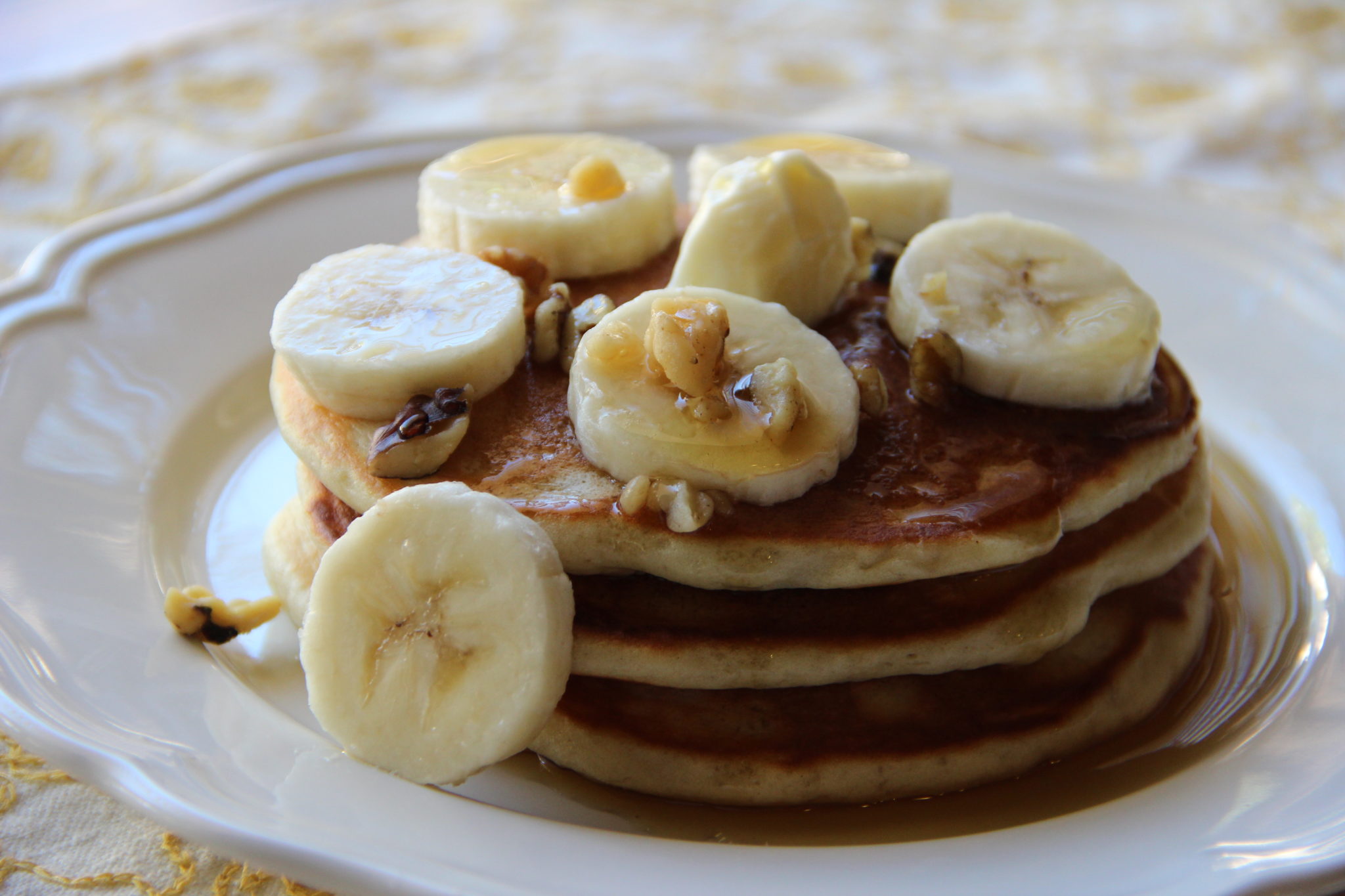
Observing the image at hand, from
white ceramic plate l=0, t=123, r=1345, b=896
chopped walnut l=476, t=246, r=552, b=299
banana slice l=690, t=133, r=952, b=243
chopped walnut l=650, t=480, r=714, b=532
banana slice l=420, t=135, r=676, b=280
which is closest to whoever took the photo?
white ceramic plate l=0, t=123, r=1345, b=896

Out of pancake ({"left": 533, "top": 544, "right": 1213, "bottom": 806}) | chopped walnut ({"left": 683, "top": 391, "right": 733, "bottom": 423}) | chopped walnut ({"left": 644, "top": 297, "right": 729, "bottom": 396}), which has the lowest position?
pancake ({"left": 533, "top": 544, "right": 1213, "bottom": 806})

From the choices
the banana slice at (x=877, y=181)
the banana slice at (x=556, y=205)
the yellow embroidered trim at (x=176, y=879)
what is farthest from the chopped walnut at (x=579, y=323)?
the yellow embroidered trim at (x=176, y=879)

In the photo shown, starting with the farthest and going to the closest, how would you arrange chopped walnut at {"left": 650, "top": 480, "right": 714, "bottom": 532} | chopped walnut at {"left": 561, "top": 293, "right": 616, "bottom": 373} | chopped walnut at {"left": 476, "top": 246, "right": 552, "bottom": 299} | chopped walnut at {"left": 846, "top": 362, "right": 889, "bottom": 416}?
chopped walnut at {"left": 476, "top": 246, "right": 552, "bottom": 299} < chopped walnut at {"left": 561, "top": 293, "right": 616, "bottom": 373} < chopped walnut at {"left": 846, "top": 362, "right": 889, "bottom": 416} < chopped walnut at {"left": 650, "top": 480, "right": 714, "bottom": 532}

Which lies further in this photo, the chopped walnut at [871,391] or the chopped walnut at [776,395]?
the chopped walnut at [871,391]

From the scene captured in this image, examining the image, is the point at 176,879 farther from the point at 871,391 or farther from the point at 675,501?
the point at 871,391

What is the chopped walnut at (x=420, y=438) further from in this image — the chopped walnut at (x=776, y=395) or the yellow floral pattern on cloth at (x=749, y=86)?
the yellow floral pattern on cloth at (x=749, y=86)

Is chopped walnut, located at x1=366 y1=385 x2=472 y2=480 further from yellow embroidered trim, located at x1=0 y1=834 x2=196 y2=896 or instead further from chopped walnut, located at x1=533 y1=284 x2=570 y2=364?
yellow embroidered trim, located at x1=0 y1=834 x2=196 y2=896

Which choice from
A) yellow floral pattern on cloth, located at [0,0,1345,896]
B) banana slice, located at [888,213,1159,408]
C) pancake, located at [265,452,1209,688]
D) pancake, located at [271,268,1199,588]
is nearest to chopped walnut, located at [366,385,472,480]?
pancake, located at [271,268,1199,588]
